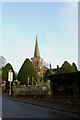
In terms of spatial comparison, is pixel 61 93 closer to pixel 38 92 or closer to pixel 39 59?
pixel 38 92

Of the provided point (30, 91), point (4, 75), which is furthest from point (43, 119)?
point (4, 75)

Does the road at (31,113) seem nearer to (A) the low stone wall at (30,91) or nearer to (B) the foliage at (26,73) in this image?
(A) the low stone wall at (30,91)

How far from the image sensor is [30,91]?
123ft

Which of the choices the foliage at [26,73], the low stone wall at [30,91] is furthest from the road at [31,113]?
the foliage at [26,73]

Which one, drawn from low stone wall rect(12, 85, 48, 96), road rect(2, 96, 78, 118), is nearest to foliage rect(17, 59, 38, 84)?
low stone wall rect(12, 85, 48, 96)

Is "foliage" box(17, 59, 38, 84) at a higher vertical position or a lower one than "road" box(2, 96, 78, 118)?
higher

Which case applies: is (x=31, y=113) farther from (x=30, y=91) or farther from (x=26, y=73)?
(x=26, y=73)

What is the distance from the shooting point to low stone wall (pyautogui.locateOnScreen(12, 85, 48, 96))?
3300 centimetres

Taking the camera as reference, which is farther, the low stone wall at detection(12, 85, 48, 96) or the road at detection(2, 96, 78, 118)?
the low stone wall at detection(12, 85, 48, 96)

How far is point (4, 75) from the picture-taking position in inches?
2270

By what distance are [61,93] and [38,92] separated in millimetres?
8953

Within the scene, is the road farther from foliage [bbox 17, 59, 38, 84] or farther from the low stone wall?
foliage [bbox 17, 59, 38, 84]

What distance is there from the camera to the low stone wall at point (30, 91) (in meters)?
33.0

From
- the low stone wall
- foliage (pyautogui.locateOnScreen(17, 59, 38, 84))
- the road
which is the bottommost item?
the road
